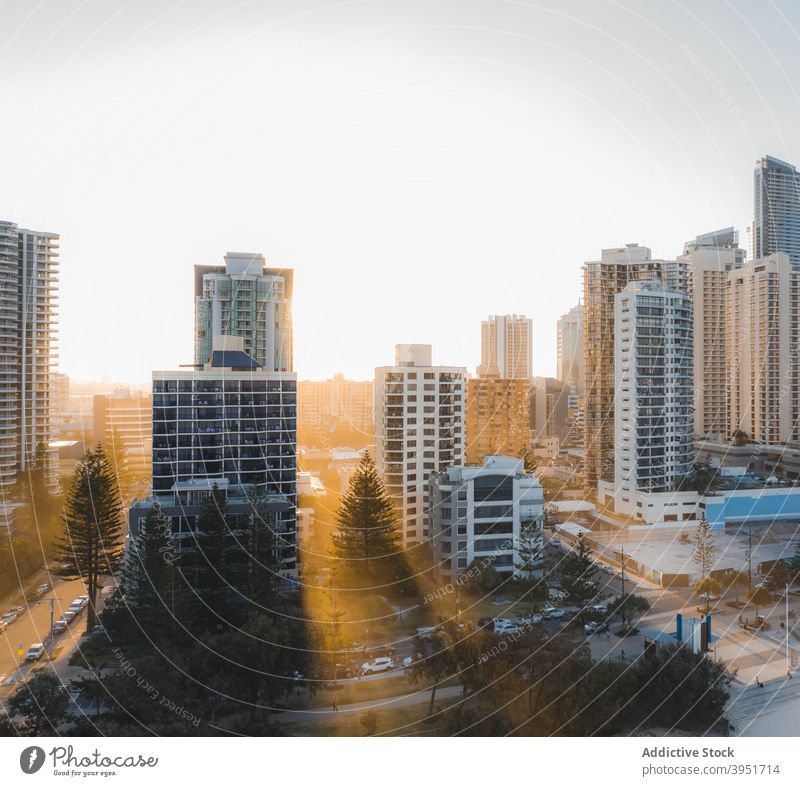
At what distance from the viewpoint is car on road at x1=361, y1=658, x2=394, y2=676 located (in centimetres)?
322

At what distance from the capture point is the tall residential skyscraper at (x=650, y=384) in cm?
744

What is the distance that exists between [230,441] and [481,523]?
7.82 feet

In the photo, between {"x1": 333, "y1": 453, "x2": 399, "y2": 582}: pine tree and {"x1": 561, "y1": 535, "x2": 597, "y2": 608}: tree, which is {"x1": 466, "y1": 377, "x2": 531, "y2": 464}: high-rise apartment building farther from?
{"x1": 561, "y1": 535, "x2": 597, "y2": 608}: tree

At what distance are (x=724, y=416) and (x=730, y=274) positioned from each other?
2.69 m

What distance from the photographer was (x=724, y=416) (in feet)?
36.4

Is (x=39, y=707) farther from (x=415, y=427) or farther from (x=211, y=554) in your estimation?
(x=415, y=427)

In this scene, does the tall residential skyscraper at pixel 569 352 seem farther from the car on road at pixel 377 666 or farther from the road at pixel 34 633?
the road at pixel 34 633

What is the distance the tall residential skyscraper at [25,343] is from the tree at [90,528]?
3.37m

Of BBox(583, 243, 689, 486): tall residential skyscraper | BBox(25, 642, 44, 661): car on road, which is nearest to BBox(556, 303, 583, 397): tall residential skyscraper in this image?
BBox(583, 243, 689, 486): tall residential skyscraper

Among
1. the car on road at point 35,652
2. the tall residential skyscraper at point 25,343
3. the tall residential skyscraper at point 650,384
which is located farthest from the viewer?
the tall residential skyscraper at point 650,384

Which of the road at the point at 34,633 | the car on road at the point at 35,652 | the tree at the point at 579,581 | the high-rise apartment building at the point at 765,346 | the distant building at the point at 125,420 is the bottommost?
the road at the point at 34,633

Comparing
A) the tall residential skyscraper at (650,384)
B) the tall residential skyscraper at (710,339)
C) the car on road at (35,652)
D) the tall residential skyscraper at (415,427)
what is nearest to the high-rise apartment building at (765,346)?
the tall residential skyscraper at (710,339)

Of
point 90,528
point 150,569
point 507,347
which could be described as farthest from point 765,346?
point 90,528

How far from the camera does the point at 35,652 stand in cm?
336
